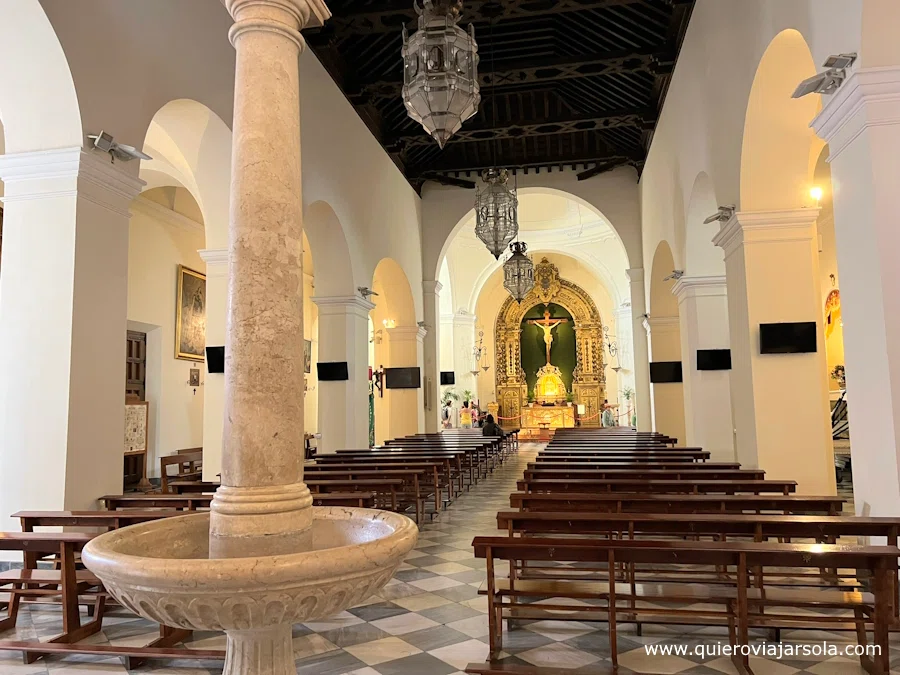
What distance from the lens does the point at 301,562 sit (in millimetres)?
1943

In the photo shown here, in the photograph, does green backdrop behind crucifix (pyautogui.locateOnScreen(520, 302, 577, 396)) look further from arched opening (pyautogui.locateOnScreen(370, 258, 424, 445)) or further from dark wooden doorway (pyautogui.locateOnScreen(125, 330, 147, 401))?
dark wooden doorway (pyautogui.locateOnScreen(125, 330, 147, 401))

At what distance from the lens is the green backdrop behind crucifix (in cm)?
2614

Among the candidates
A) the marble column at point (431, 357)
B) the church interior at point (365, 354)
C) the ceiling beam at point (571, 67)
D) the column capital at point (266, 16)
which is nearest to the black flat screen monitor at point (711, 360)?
the church interior at point (365, 354)

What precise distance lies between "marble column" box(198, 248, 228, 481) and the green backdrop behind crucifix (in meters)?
19.1

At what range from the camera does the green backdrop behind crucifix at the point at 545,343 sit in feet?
85.8

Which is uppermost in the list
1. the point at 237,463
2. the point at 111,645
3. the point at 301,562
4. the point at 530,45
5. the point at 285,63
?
the point at 530,45

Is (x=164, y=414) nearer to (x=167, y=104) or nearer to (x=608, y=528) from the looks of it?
(x=167, y=104)

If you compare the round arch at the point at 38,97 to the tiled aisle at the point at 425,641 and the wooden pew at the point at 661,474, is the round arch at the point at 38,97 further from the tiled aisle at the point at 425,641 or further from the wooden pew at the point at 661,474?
the wooden pew at the point at 661,474

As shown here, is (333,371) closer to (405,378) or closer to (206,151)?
(405,378)

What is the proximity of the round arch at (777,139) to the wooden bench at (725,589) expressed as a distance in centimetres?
436

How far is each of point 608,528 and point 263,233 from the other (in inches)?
103

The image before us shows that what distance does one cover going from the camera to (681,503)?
197 inches

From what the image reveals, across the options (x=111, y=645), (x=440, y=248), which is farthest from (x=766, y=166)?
(x=440, y=248)

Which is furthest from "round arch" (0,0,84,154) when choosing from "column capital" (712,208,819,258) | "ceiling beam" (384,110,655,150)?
"ceiling beam" (384,110,655,150)
